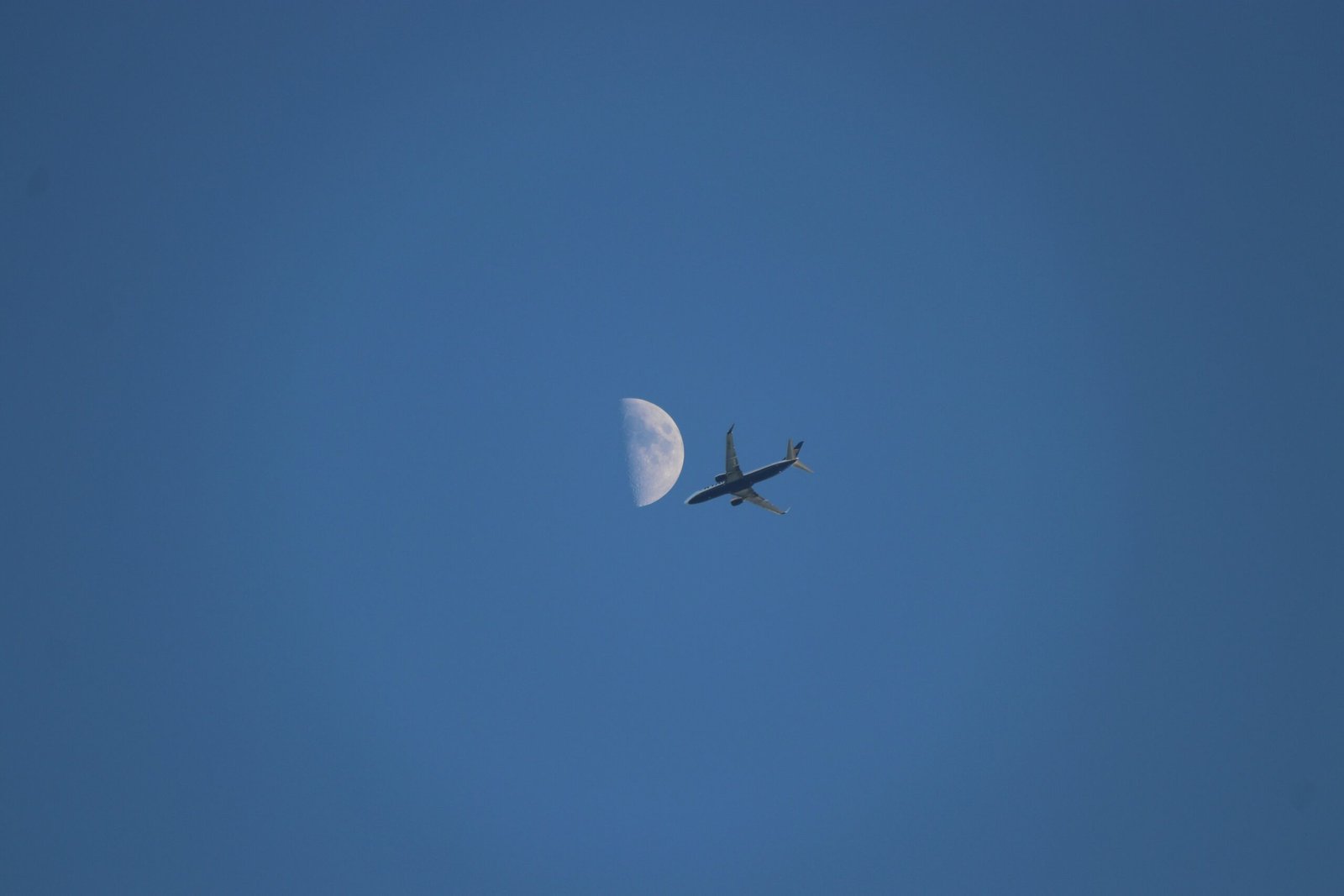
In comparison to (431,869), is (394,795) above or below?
above

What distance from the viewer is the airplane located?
96.2 metres

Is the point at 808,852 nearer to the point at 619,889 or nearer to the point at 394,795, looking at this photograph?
the point at 619,889

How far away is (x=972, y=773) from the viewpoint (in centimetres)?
17912

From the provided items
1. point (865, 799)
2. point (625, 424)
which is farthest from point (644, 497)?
point (865, 799)

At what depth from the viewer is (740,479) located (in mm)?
97688

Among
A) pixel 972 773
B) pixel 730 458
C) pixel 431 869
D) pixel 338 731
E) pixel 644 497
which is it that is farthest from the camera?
pixel 338 731

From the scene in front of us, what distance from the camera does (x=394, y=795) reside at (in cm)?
18162

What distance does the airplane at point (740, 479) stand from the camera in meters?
96.2

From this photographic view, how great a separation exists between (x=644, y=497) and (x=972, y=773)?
319 ft

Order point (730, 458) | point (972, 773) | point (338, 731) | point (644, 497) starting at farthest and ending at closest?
point (338, 731)
point (972, 773)
point (644, 497)
point (730, 458)

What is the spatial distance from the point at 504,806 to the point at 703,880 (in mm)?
43850

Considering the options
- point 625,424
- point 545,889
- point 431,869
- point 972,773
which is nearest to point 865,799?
point 972,773

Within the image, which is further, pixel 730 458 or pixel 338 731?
pixel 338 731

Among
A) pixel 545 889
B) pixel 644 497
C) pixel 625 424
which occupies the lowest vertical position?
pixel 545 889
